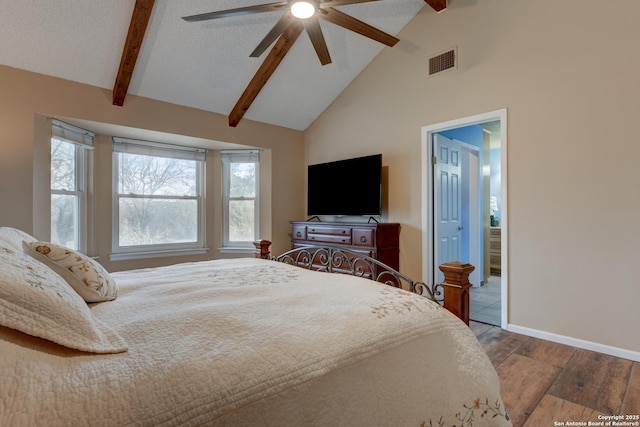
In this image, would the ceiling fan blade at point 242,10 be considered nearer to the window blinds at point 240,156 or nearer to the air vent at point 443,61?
the air vent at point 443,61

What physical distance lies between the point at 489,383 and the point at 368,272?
91.6 inches

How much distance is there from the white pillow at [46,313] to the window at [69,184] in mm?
3030

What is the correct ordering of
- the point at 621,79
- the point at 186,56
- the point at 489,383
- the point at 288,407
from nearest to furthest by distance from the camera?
the point at 288,407, the point at 489,383, the point at 621,79, the point at 186,56

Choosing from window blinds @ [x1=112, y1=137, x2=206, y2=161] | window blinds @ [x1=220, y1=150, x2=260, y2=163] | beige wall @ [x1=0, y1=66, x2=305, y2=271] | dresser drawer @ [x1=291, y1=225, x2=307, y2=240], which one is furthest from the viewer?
window blinds @ [x1=220, y1=150, x2=260, y2=163]

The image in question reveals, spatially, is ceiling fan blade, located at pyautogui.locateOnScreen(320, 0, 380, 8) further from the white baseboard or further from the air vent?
the white baseboard

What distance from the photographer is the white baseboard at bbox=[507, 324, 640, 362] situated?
2.25 metres

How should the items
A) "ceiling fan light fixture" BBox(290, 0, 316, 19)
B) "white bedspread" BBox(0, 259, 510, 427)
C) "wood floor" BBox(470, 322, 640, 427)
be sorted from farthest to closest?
"ceiling fan light fixture" BBox(290, 0, 316, 19) → "wood floor" BBox(470, 322, 640, 427) → "white bedspread" BBox(0, 259, 510, 427)

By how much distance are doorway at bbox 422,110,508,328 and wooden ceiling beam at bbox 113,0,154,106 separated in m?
2.78

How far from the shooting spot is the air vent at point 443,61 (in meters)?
3.19

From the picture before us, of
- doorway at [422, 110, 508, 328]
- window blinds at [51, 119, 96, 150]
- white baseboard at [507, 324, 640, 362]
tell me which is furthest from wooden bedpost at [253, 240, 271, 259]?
window blinds at [51, 119, 96, 150]

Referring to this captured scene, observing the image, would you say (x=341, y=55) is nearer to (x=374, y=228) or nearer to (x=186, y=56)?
(x=186, y=56)

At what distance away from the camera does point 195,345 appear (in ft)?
2.57

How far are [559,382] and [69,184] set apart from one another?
4587 mm

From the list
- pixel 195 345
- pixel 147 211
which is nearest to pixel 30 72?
pixel 147 211
